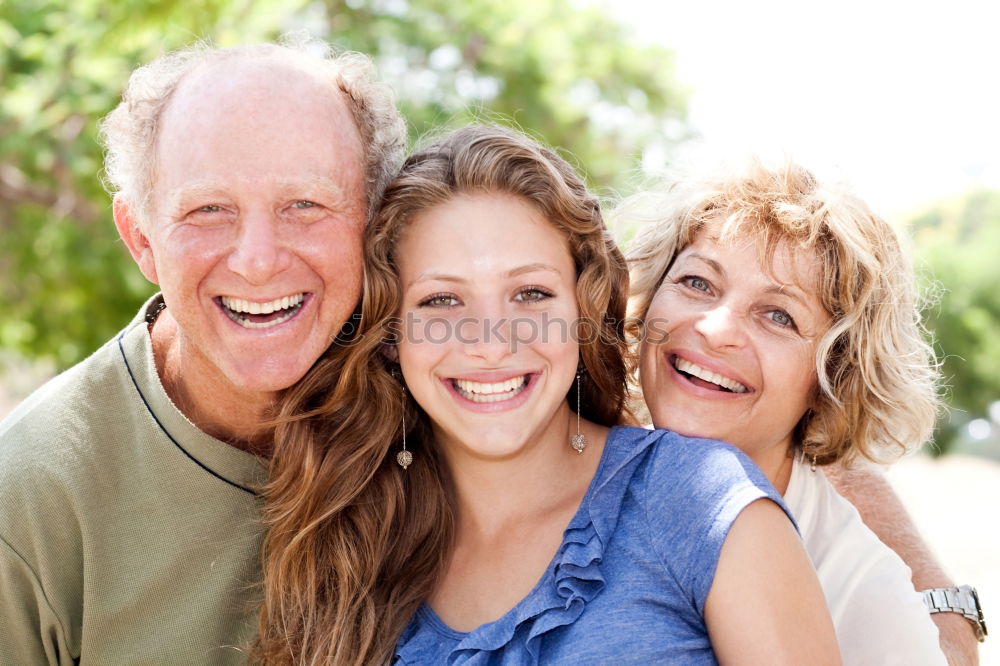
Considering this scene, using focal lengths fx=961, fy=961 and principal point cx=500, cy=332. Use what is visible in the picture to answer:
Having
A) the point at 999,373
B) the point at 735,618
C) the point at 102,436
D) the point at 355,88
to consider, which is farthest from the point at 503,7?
the point at 999,373

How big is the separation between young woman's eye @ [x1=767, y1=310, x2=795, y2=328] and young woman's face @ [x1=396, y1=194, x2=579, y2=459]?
0.61 metres

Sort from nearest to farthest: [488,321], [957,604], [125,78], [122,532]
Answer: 1. [488,321]
2. [122,532]
3. [957,604]
4. [125,78]

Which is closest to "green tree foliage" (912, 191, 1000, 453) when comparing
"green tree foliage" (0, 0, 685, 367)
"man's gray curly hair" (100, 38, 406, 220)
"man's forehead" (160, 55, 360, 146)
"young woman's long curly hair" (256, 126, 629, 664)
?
"green tree foliage" (0, 0, 685, 367)

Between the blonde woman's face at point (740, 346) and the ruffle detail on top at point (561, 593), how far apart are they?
0.35m

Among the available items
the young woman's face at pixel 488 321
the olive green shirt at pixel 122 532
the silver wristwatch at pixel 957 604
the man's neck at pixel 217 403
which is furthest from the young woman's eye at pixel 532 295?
the silver wristwatch at pixel 957 604

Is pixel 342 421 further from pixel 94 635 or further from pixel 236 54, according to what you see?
pixel 236 54

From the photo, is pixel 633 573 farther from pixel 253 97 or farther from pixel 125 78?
pixel 125 78

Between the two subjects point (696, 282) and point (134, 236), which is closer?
point (134, 236)

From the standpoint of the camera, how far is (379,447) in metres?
2.77

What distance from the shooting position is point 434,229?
8.45ft

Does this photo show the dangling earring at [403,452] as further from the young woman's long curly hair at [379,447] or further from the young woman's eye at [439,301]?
the young woman's eye at [439,301]

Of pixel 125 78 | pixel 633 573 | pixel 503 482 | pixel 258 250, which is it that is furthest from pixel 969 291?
pixel 258 250

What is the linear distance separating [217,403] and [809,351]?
5.63ft

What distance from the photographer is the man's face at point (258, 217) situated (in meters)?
2.48
